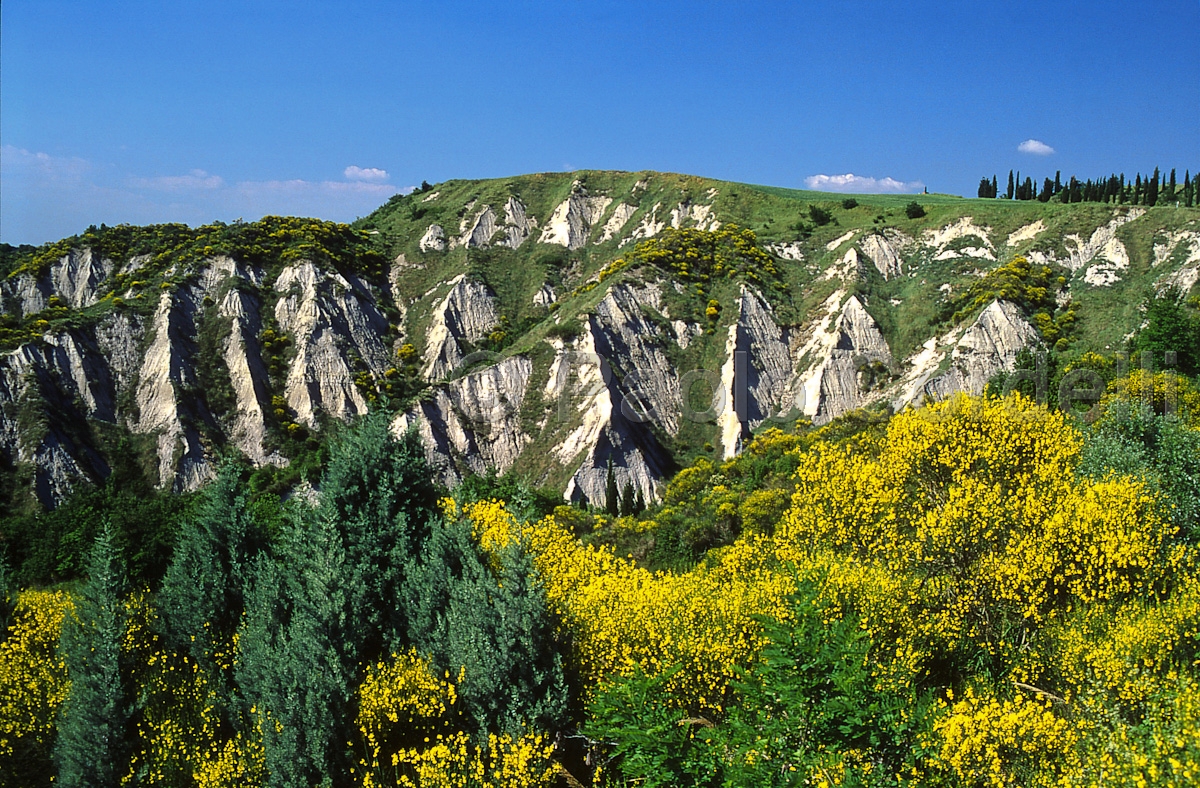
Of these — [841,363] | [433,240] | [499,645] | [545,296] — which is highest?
[433,240]

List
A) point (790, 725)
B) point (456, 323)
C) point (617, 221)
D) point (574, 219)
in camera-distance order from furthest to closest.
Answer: point (617, 221) → point (574, 219) → point (456, 323) → point (790, 725)

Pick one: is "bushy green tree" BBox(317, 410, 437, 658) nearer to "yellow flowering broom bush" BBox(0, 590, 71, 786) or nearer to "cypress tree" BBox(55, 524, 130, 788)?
"cypress tree" BBox(55, 524, 130, 788)

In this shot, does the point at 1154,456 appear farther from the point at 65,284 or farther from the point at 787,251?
the point at 65,284

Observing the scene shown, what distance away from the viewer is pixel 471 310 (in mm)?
84500

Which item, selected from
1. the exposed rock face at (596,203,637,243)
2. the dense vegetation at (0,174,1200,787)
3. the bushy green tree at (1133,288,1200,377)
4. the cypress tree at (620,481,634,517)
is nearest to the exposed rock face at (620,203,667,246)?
the exposed rock face at (596,203,637,243)

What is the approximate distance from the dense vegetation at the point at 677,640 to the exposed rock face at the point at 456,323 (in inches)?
2165

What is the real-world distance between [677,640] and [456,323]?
69147 millimetres

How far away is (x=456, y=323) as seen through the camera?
82.8 meters

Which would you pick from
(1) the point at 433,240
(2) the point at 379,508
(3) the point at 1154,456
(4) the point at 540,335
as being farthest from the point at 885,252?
(2) the point at 379,508

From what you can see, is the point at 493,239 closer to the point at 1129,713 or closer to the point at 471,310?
the point at 471,310

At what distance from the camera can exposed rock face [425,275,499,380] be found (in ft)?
259

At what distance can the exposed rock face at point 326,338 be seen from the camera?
72.1 meters

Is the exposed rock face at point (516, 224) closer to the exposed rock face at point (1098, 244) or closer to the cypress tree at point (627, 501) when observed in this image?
the cypress tree at point (627, 501)

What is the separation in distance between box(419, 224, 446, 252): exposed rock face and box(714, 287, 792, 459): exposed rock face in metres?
42.9
